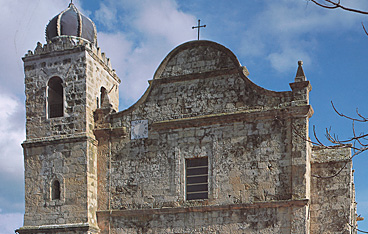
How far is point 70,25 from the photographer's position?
54.9 feet

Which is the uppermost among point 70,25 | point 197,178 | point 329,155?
point 70,25

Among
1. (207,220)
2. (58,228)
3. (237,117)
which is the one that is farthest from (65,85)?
(207,220)

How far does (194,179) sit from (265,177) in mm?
2017

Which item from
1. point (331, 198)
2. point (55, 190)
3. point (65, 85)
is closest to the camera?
point (331, 198)

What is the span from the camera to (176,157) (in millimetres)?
15039

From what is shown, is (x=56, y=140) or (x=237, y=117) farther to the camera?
(x=56, y=140)

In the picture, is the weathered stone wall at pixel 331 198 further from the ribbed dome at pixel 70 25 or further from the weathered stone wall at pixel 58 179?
the ribbed dome at pixel 70 25

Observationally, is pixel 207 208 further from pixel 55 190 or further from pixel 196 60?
pixel 55 190

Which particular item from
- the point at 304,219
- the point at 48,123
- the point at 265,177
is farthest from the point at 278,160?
the point at 48,123

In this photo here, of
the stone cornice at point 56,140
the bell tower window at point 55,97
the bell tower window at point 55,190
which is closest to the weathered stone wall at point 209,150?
the stone cornice at point 56,140

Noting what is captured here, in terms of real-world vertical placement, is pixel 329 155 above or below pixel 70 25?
below

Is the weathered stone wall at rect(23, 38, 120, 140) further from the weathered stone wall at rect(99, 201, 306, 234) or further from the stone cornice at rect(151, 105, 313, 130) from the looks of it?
the weathered stone wall at rect(99, 201, 306, 234)

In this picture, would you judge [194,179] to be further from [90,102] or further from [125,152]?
[90,102]

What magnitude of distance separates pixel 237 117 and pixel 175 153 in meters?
2.03
